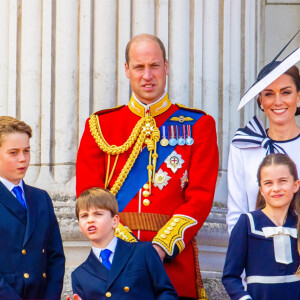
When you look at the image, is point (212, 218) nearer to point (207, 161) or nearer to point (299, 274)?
point (207, 161)

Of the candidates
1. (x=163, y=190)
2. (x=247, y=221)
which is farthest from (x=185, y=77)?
(x=247, y=221)

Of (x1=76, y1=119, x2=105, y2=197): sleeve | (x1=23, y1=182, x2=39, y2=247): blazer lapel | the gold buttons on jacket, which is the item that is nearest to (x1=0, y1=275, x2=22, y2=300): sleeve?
(x1=23, y1=182, x2=39, y2=247): blazer lapel

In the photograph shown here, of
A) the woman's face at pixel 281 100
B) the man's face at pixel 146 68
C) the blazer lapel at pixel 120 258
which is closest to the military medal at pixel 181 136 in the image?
the man's face at pixel 146 68

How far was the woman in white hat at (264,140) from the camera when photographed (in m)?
5.24

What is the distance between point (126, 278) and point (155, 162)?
2.77 feet

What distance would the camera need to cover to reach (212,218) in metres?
6.28

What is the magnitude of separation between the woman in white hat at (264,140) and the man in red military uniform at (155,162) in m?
0.13

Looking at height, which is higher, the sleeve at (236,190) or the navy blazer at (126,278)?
the sleeve at (236,190)

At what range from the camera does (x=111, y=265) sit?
185 inches

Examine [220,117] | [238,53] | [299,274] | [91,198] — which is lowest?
[299,274]

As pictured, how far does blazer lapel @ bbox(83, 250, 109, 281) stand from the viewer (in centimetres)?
468

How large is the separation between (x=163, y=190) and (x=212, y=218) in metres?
1.12

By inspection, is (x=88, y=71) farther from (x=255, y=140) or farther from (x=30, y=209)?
(x=30, y=209)

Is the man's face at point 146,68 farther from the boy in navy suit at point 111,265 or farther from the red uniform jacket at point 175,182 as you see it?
the boy in navy suit at point 111,265
